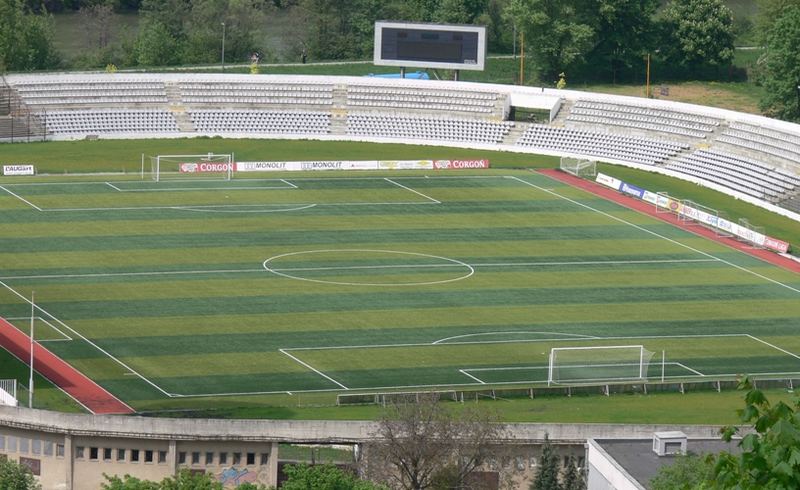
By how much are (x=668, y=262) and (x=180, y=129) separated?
52502 millimetres

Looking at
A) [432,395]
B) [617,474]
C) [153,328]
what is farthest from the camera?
[153,328]

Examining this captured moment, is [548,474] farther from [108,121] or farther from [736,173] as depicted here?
[108,121]

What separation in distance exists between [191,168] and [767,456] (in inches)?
3988

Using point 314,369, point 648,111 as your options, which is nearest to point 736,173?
point 648,111

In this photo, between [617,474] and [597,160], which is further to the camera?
[597,160]

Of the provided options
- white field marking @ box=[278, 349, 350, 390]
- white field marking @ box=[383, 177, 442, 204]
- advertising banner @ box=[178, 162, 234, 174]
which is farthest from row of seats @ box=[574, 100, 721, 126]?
white field marking @ box=[278, 349, 350, 390]

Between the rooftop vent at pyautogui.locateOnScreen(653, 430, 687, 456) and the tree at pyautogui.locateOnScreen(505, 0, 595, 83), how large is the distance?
10770cm

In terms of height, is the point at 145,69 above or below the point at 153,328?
above

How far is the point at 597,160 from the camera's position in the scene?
126 metres

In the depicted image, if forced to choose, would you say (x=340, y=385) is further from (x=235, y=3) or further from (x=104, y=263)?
(x=235, y=3)

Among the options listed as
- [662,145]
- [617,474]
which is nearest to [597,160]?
[662,145]

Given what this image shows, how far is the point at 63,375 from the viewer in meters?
68.1

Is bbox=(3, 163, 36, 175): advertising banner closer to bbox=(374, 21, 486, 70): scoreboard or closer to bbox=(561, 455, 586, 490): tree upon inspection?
bbox=(374, 21, 486, 70): scoreboard

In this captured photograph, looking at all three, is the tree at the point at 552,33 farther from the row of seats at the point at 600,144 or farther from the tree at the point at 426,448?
the tree at the point at 426,448
